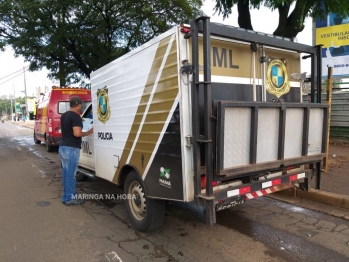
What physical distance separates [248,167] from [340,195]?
256 centimetres

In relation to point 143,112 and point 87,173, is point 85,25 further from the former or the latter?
point 143,112

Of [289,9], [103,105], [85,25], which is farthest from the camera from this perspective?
[85,25]

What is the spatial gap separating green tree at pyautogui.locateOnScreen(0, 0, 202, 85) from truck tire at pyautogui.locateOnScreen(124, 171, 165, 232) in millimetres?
8744

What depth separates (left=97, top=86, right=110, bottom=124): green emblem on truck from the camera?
4.68m

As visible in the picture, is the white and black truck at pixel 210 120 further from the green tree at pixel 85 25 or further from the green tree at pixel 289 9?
the green tree at pixel 85 25

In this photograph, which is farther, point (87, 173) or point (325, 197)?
point (87, 173)

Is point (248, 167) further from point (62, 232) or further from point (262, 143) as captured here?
point (62, 232)

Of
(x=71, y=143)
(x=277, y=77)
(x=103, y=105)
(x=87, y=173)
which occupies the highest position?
(x=277, y=77)

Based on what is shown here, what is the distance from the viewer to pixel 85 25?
12258 millimetres

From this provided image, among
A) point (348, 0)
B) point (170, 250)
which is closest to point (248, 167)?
point (170, 250)

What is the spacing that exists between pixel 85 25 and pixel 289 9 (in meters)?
8.53

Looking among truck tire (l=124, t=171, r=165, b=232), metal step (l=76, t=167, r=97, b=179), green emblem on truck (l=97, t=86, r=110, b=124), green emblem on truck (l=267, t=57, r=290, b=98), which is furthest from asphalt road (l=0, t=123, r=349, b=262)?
green emblem on truck (l=267, t=57, r=290, b=98)

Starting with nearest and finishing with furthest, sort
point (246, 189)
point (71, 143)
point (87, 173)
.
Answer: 1. point (246, 189)
2. point (71, 143)
3. point (87, 173)

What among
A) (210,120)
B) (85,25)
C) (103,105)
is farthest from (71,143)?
(85,25)
